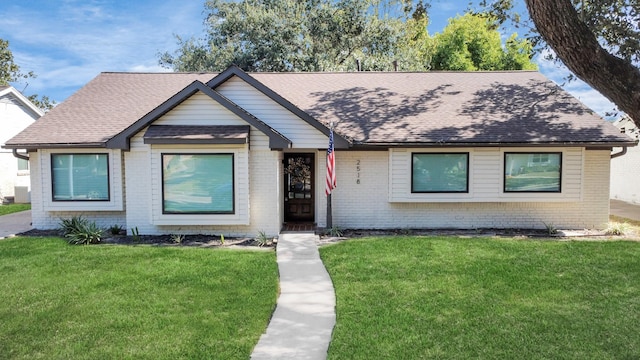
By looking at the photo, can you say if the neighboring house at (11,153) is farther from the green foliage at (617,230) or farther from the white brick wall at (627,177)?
the white brick wall at (627,177)

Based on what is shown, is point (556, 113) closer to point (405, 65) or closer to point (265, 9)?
point (405, 65)

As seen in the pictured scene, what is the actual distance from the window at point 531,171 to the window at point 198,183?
796cm

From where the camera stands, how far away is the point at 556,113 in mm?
13508

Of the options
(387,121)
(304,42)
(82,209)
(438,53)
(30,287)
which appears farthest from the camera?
(438,53)


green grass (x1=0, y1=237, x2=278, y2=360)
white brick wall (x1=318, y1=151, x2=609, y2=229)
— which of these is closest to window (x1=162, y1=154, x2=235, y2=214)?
green grass (x1=0, y1=237, x2=278, y2=360)

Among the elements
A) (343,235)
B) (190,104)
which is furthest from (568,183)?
(190,104)

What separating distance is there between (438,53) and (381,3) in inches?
345

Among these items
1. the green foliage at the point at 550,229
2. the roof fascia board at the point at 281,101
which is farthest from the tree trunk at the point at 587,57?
the green foliage at the point at 550,229

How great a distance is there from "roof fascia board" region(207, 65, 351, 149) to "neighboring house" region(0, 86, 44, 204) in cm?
1466

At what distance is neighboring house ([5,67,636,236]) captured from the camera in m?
11.3

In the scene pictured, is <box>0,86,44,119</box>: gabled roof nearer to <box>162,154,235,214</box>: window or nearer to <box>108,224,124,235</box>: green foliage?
<box>108,224,124,235</box>: green foliage

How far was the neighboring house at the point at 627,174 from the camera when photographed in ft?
65.1

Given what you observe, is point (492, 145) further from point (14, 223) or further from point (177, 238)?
point (14, 223)

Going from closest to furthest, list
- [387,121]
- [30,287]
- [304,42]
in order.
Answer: [30,287] < [387,121] < [304,42]
